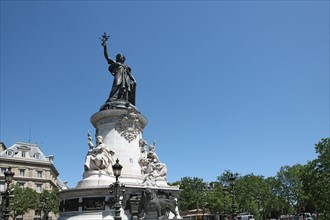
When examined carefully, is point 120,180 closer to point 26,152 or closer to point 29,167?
point 29,167

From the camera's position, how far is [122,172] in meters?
24.5

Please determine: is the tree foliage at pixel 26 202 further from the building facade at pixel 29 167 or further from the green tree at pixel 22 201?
the building facade at pixel 29 167

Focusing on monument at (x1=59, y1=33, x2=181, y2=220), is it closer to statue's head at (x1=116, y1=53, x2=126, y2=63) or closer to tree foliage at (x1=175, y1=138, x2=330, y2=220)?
statue's head at (x1=116, y1=53, x2=126, y2=63)

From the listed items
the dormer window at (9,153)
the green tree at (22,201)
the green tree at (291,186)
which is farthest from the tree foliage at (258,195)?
the dormer window at (9,153)

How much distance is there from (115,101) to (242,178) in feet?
155

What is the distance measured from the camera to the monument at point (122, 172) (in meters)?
21.2

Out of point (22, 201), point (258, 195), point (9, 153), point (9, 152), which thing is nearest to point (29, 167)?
point (9, 153)

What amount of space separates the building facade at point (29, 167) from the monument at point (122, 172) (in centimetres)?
4303

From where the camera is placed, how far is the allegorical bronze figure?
2889 centimetres

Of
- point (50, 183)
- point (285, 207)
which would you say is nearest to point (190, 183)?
Result: point (285, 207)

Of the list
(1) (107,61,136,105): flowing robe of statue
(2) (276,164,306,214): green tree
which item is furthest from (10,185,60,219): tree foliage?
(2) (276,164,306,214): green tree

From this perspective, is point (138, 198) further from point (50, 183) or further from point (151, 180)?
point (50, 183)

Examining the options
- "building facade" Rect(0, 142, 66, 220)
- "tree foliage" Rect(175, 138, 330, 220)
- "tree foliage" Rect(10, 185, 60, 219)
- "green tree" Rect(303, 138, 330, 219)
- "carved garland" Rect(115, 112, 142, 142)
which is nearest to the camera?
"carved garland" Rect(115, 112, 142, 142)

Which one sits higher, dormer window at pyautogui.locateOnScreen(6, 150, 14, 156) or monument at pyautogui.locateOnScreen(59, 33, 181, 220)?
dormer window at pyautogui.locateOnScreen(6, 150, 14, 156)
